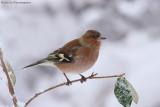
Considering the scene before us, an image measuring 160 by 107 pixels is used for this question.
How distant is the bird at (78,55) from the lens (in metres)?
1.09

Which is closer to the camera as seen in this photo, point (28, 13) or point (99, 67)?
point (99, 67)

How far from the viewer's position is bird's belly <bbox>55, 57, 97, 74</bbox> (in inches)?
42.2

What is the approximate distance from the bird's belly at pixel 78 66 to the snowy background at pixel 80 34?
799 millimetres

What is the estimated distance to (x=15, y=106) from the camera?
0.63 meters

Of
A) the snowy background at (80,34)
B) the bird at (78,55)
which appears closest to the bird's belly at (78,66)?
the bird at (78,55)

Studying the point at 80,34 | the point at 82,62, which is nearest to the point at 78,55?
the point at 82,62

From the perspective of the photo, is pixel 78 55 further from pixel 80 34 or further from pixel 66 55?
pixel 80 34

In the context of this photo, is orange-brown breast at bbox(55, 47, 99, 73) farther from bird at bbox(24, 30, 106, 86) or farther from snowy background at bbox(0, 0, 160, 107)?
snowy background at bbox(0, 0, 160, 107)

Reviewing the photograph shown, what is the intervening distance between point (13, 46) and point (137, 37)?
53.2 inches

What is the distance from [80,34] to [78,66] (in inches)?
61.4

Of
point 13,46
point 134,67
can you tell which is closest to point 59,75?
point 13,46

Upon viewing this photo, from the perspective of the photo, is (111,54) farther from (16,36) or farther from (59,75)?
(16,36)

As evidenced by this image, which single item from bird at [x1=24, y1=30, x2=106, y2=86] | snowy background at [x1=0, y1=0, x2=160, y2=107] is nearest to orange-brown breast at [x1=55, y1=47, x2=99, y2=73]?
bird at [x1=24, y1=30, x2=106, y2=86]

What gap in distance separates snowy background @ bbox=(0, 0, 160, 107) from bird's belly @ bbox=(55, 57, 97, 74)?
31.4 inches
